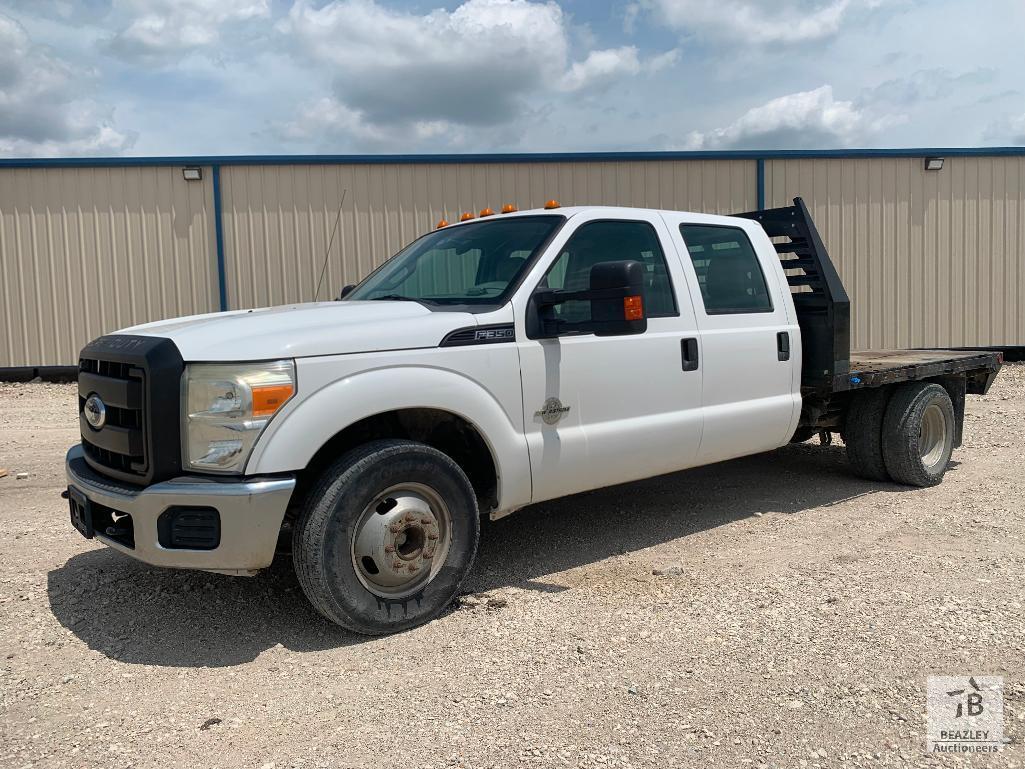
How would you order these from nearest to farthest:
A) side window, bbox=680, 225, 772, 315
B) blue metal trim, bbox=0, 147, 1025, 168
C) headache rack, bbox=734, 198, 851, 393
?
side window, bbox=680, 225, 772, 315 → headache rack, bbox=734, 198, 851, 393 → blue metal trim, bbox=0, 147, 1025, 168

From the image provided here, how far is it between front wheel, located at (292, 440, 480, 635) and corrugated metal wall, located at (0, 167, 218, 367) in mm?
10715

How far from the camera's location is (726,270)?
17.4 ft

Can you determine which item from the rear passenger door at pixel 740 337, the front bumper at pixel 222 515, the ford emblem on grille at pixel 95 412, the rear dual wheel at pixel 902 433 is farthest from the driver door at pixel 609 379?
the rear dual wheel at pixel 902 433

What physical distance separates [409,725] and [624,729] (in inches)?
29.6

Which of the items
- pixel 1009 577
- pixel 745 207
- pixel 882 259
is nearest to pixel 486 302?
pixel 1009 577

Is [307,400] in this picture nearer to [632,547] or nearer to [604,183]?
[632,547]

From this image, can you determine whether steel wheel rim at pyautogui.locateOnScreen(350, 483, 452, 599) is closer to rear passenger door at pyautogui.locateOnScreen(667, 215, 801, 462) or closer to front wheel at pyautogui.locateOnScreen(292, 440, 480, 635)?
front wheel at pyautogui.locateOnScreen(292, 440, 480, 635)

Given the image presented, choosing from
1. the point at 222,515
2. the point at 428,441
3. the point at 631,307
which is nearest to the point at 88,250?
the point at 428,441

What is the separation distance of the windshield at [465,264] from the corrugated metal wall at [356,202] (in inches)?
338

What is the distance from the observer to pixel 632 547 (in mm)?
5059

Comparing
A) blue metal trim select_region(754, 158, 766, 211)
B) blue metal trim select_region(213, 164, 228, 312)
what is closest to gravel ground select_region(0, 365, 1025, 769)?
blue metal trim select_region(213, 164, 228, 312)

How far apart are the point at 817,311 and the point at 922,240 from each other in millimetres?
10010

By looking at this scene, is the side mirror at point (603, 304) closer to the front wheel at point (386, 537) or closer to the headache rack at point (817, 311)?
the front wheel at point (386, 537)

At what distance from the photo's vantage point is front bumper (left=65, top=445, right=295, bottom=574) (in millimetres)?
3307
